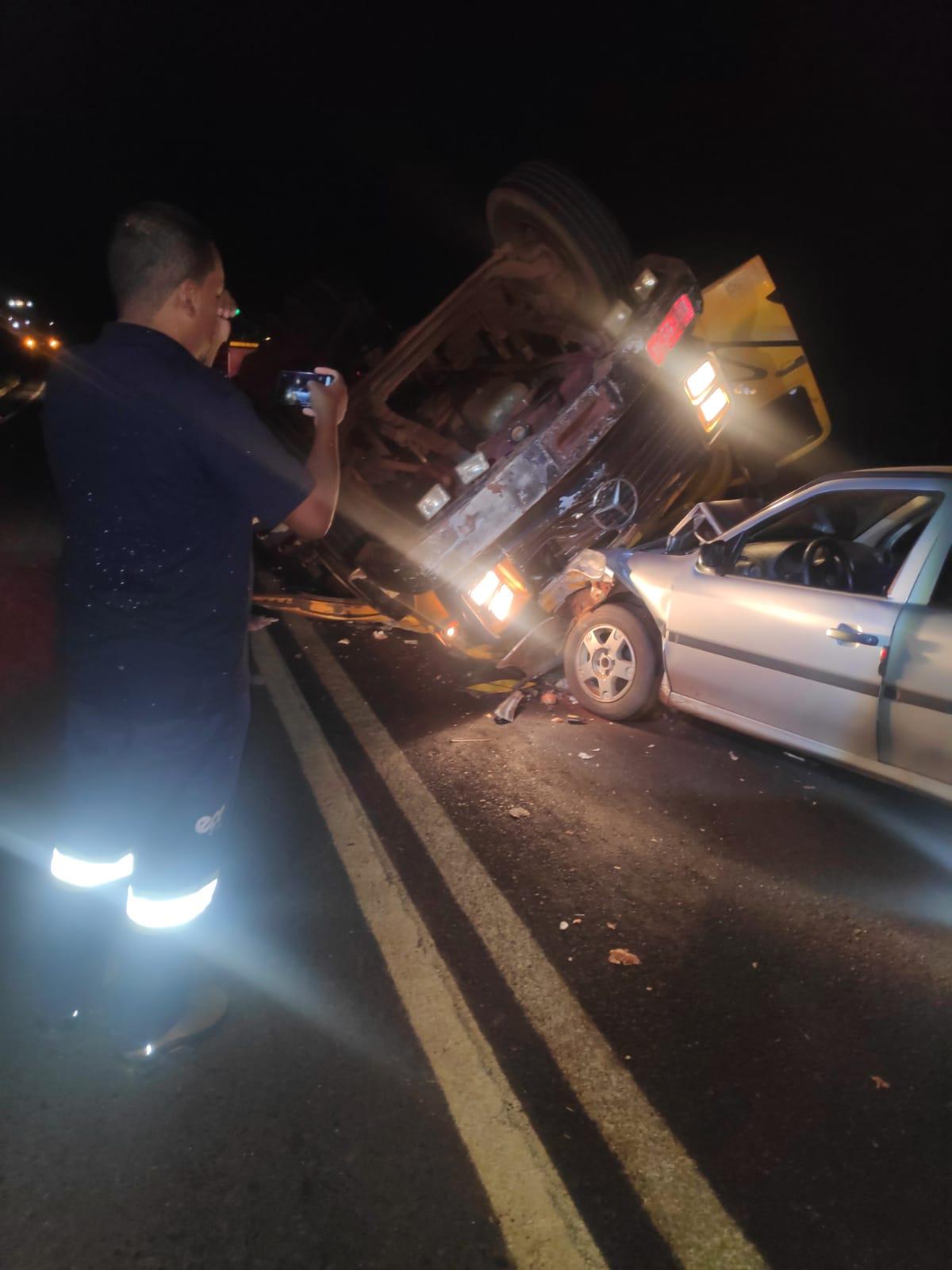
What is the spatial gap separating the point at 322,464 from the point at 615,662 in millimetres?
3198

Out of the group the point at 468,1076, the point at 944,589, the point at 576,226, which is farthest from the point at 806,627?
the point at 576,226

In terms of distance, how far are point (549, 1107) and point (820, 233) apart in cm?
1263

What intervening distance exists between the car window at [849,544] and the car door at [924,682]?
21cm

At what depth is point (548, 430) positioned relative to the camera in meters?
5.18

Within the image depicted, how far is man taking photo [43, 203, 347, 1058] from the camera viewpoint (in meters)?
2.03

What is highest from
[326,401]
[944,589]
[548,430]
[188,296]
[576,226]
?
[576,226]

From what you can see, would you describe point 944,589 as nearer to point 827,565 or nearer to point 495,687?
point 827,565

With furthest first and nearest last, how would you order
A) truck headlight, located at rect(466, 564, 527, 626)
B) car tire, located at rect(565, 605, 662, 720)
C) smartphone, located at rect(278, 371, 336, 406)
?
truck headlight, located at rect(466, 564, 527, 626), car tire, located at rect(565, 605, 662, 720), smartphone, located at rect(278, 371, 336, 406)

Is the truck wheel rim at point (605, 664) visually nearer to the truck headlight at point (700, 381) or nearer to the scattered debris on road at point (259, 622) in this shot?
the truck headlight at point (700, 381)

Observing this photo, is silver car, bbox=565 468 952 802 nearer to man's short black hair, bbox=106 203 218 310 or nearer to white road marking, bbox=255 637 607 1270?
white road marking, bbox=255 637 607 1270

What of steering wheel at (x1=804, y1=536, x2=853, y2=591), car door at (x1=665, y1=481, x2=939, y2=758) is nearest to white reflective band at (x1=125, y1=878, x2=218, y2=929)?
car door at (x1=665, y1=481, x2=939, y2=758)

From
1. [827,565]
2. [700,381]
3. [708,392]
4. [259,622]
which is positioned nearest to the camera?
[827,565]

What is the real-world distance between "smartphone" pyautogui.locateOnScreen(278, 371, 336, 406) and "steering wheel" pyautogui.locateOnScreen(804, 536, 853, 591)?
108 inches

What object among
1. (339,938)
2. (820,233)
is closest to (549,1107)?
(339,938)
